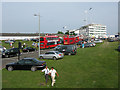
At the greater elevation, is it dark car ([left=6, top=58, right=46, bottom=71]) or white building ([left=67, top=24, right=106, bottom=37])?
white building ([left=67, top=24, right=106, bottom=37])

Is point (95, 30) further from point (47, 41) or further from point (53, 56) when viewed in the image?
point (53, 56)

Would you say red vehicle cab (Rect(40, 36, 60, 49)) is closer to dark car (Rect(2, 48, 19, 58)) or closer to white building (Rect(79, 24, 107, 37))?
dark car (Rect(2, 48, 19, 58))

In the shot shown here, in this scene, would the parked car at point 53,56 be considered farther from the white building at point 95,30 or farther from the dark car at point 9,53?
the white building at point 95,30

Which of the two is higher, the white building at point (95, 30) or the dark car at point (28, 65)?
the white building at point (95, 30)

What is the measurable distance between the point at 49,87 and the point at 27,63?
6632 mm

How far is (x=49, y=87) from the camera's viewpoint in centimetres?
1227

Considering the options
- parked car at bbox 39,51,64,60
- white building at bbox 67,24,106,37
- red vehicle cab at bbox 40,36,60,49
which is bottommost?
parked car at bbox 39,51,64,60

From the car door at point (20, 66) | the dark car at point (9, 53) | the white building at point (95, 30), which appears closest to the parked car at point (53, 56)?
the dark car at point (9, 53)

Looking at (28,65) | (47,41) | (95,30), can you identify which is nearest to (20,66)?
(28,65)

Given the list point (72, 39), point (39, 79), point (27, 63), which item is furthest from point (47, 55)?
point (72, 39)

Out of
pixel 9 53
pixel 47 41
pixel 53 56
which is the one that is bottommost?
pixel 53 56

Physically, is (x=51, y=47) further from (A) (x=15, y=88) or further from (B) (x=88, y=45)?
(A) (x=15, y=88)

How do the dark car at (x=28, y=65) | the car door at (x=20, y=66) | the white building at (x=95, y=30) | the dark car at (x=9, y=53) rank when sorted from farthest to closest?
the white building at (x=95, y=30) → the dark car at (x=9, y=53) → the car door at (x=20, y=66) → the dark car at (x=28, y=65)

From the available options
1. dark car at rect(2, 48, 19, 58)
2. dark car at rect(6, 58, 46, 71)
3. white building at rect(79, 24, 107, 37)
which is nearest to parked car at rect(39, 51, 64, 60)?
dark car at rect(2, 48, 19, 58)
